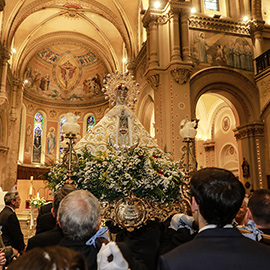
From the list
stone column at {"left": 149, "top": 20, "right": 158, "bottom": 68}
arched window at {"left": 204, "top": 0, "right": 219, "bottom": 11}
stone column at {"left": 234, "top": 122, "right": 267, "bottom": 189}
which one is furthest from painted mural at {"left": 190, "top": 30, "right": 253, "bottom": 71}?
stone column at {"left": 234, "top": 122, "right": 267, "bottom": 189}

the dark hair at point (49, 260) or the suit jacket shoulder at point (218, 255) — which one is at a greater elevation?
the dark hair at point (49, 260)

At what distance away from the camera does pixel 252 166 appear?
13.0 metres

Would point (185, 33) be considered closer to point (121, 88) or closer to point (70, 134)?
point (121, 88)

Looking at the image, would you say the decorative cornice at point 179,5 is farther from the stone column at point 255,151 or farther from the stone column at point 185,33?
the stone column at point 255,151

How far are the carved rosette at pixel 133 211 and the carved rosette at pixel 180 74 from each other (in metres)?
9.00

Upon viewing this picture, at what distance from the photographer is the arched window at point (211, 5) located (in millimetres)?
14016

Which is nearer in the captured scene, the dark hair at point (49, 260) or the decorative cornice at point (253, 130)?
the dark hair at point (49, 260)

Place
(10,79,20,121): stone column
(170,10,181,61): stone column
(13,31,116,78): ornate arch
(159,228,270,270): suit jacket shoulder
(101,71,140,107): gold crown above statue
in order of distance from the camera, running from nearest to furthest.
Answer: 1. (159,228,270,270): suit jacket shoulder
2. (101,71,140,107): gold crown above statue
3. (170,10,181,61): stone column
4. (10,79,20,121): stone column
5. (13,31,116,78): ornate arch

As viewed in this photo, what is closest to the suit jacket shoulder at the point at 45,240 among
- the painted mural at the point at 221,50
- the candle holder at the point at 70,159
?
the candle holder at the point at 70,159

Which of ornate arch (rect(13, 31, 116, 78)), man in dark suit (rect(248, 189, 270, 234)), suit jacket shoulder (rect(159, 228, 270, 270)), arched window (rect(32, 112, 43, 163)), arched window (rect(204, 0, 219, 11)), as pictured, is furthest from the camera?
arched window (rect(32, 112, 43, 163))

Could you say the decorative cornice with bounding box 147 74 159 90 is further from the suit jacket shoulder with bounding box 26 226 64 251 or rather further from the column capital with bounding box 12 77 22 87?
the column capital with bounding box 12 77 22 87

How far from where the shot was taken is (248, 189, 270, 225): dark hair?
94.0 inches

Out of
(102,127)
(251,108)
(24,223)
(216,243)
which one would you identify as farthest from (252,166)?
(216,243)

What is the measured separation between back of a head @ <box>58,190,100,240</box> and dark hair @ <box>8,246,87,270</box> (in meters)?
0.94
